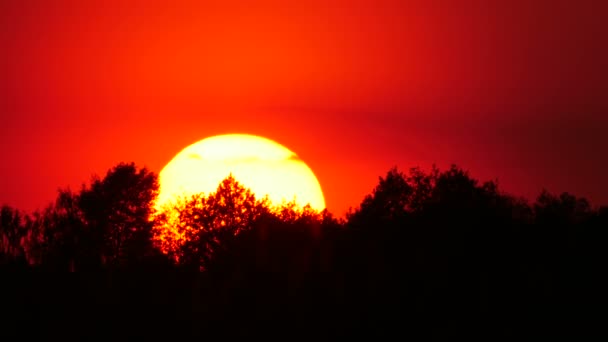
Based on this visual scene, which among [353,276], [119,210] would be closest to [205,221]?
[119,210]

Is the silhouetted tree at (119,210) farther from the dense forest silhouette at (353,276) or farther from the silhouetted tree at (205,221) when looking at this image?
the dense forest silhouette at (353,276)

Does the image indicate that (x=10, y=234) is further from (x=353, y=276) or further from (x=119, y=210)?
(x=353, y=276)

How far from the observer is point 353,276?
147 ft

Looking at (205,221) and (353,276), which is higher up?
(205,221)

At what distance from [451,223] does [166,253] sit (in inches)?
914

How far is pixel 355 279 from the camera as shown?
4438 centimetres

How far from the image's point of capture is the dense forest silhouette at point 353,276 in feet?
133

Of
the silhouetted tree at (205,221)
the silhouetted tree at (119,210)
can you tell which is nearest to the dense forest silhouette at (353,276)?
the silhouetted tree at (205,221)

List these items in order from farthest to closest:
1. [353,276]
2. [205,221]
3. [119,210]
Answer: [119,210], [205,221], [353,276]

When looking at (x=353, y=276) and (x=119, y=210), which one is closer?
(x=353, y=276)

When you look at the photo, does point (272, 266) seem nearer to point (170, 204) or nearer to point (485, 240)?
point (485, 240)

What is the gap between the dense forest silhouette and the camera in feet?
133

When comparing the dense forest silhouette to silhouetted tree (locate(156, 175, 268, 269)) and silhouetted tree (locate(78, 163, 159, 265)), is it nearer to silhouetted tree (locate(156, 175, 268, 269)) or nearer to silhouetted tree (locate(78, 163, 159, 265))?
silhouetted tree (locate(156, 175, 268, 269))

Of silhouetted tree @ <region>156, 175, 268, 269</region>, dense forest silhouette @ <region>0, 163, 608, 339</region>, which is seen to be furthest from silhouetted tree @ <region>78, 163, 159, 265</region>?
dense forest silhouette @ <region>0, 163, 608, 339</region>
